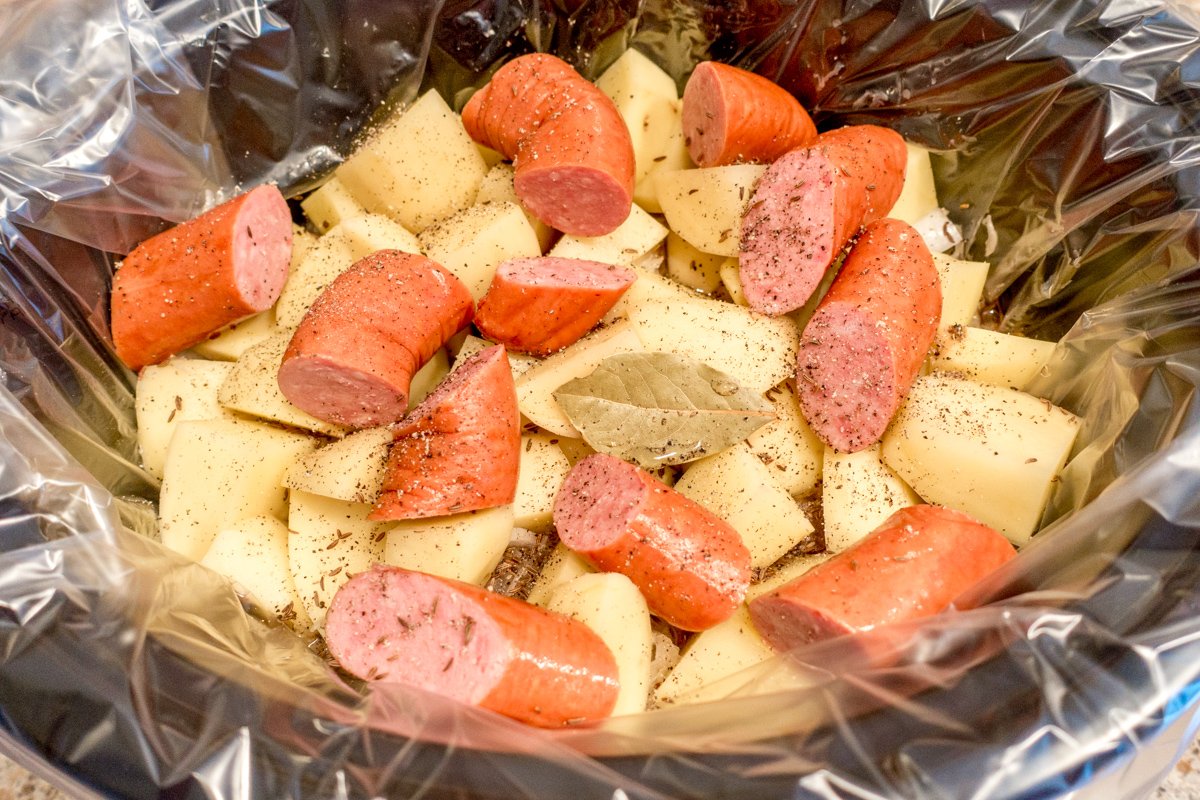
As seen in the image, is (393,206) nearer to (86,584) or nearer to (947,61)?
(86,584)

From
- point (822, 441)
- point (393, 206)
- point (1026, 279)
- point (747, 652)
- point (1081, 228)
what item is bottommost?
point (747, 652)

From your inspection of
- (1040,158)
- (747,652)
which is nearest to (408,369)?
(747,652)

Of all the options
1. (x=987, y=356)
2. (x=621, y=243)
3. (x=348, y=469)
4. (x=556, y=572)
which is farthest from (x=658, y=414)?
(x=987, y=356)

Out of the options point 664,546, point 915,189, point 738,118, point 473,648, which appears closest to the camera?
point 473,648

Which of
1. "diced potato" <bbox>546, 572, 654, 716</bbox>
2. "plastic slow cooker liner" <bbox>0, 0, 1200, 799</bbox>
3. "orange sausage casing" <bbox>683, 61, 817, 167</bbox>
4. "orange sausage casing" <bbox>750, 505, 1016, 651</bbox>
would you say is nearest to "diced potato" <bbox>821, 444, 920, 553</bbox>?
"orange sausage casing" <bbox>750, 505, 1016, 651</bbox>

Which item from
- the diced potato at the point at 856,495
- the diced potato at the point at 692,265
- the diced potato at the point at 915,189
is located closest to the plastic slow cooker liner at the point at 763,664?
the diced potato at the point at 915,189

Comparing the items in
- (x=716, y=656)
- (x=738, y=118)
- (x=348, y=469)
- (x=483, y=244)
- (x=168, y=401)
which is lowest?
(x=716, y=656)

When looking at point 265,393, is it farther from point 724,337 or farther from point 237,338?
point 724,337
